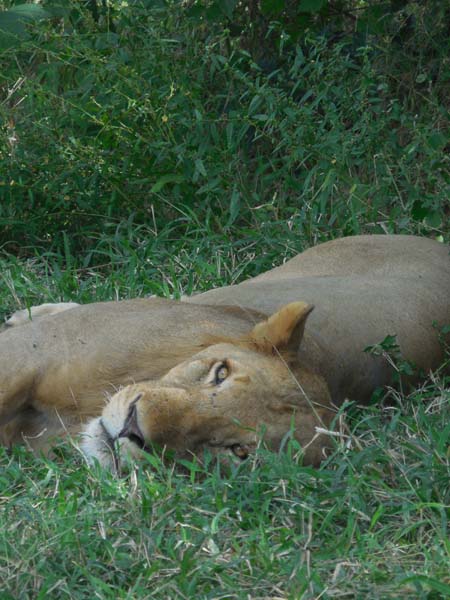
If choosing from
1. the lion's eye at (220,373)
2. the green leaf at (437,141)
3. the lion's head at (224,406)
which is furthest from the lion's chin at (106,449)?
the green leaf at (437,141)

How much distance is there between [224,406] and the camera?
11.5ft

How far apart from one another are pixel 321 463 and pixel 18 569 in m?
1.10

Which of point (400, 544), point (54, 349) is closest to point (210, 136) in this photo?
point (54, 349)

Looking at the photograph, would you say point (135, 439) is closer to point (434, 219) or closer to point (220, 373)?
point (220, 373)

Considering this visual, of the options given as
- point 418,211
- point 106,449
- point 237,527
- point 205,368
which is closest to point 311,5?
point 418,211

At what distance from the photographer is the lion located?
3508 millimetres

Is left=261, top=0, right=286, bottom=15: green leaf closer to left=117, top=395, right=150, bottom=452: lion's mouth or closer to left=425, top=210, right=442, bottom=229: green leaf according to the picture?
left=425, top=210, right=442, bottom=229: green leaf

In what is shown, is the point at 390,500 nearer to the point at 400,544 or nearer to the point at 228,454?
the point at 400,544

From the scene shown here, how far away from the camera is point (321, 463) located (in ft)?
11.8

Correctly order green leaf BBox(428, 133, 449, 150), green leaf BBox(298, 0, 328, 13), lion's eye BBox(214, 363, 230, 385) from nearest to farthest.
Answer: lion's eye BBox(214, 363, 230, 385), green leaf BBox(428, 133, 449, 150), green leaf BBox(298, 0, 328, 13)

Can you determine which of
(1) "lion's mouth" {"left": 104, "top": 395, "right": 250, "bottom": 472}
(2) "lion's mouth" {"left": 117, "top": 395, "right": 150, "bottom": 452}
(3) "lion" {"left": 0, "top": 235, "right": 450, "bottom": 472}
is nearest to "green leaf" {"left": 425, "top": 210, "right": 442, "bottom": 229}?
(3) "lion" {"left": 0, "top": 235, "right": 450, "bottom": 472}

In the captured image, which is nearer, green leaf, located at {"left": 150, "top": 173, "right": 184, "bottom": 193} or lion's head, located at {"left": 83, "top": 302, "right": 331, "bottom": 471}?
lion's head, located at {"left": 83, "top": 302, "right": 331, "bottom": 471}

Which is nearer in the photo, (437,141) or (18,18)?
(437,141)

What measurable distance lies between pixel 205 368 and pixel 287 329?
34 cm
